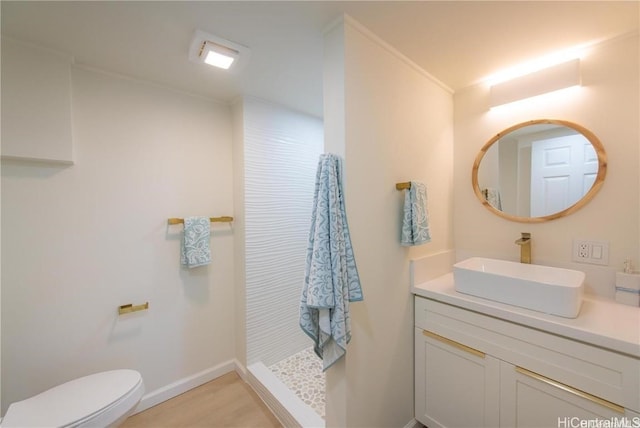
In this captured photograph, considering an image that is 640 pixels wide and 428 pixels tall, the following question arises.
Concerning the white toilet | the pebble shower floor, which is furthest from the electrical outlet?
the white toilet

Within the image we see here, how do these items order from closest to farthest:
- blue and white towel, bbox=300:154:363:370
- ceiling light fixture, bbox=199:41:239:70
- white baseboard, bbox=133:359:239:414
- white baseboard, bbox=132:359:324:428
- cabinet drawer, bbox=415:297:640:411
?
cabinet drawer, bbox=415:297:640:411 < blue and white towel, bbox=300:154:363:370 < ceiling light fixture, bbox=199:41:239:70 < white baseboard, bbox=132:359:324:428 < white baseboard, bbox=133:359:239:414

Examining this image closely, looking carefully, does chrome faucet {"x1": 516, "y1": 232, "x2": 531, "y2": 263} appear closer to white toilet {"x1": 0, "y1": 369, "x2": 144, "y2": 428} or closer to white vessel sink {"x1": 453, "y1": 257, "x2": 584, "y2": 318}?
white vessel sink {"x1": 453, "y1": 257, "x2": 584, "y2": 318}

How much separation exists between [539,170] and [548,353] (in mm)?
1035

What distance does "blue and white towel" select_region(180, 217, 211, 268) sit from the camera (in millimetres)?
1779

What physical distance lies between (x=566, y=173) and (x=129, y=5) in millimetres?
2307

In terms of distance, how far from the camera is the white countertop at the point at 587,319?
93 centimetres

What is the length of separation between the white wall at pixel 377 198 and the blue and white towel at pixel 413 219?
0.06 metres

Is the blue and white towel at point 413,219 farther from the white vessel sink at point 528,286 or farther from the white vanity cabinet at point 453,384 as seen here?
the white vanity cabinet at point 453,384

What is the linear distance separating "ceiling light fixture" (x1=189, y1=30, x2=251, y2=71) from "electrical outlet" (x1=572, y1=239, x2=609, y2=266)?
2.09 metres

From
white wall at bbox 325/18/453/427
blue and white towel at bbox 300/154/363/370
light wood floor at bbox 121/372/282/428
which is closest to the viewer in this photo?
blue and white towel at bbox 300/154/363/370

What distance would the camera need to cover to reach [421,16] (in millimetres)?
1131

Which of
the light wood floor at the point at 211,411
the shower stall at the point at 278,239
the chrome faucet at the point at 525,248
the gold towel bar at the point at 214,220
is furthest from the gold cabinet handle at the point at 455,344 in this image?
the gold towel bar at the point at 214,220

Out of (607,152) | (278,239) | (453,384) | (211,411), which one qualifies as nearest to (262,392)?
(211,411)

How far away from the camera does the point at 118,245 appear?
1.60 meters
